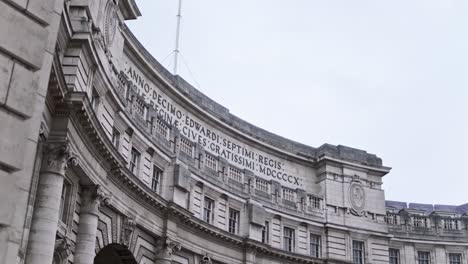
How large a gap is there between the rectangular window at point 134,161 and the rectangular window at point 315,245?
59.2 feet

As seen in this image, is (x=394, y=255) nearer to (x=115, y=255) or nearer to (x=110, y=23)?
(x=115, y=255)

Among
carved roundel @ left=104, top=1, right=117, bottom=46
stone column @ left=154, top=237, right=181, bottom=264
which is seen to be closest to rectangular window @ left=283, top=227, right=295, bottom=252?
stone column @ left=154, top=237, right=181, bottom=264

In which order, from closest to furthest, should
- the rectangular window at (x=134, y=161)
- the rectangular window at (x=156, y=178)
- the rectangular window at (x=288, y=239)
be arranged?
the rectangular window at (x=134, y=161) < the rectangular window at (x=156, y=178) < the rectangular window at (x=288, y=239)

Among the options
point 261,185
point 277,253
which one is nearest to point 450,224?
point 277,253

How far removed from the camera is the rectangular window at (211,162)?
42841 millimetres

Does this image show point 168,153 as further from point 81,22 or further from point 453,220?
point 453,220

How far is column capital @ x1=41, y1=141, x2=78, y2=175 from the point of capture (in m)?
25.2

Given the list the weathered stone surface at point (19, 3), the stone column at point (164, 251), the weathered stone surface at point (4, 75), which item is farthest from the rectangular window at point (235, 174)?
the weathered stone surface at point (4, 75)

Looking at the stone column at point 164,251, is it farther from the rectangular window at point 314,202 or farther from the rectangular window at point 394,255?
the rectangular window at point 394,255

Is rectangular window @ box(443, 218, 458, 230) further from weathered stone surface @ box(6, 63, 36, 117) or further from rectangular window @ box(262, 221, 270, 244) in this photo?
weathered stone surface @ box(6, 63, 36, 117)

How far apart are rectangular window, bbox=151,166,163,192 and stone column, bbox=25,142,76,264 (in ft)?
40.9

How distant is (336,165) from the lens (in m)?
53.0

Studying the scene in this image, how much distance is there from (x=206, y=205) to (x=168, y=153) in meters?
4.89

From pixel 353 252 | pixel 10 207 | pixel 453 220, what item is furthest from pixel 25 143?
pixel 453 220
